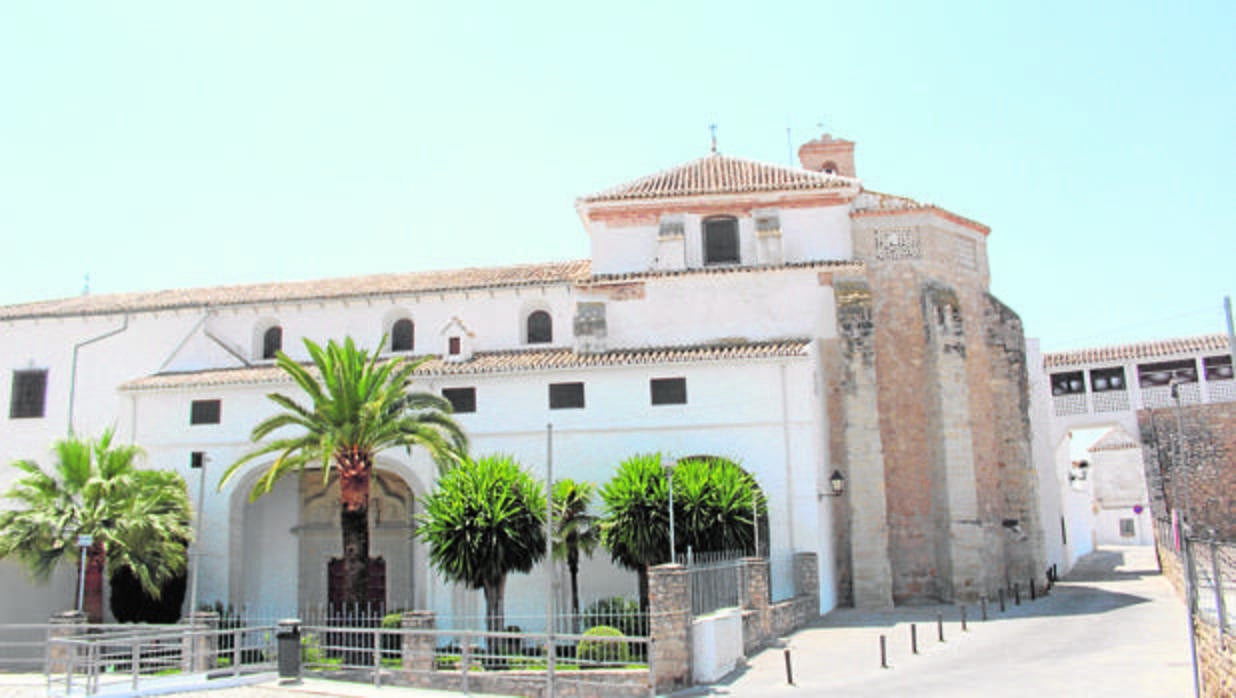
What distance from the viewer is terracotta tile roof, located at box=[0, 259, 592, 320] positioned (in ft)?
95.8

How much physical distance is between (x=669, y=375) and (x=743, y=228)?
537 cm

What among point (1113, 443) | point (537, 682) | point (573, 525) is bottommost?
point (537, 682)

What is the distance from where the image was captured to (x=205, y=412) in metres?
27.1

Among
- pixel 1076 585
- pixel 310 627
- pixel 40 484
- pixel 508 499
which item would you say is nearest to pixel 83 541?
pixel 40 484

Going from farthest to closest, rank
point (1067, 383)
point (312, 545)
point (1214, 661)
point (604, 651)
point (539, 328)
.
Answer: point (1067, 383) < point (539, 328) < point (312, 545) < point (604, 651) < point (1214, 661)

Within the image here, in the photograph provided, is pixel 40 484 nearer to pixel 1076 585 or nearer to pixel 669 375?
pixel 669 375

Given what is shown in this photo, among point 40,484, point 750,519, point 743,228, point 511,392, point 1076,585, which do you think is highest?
point 743,228

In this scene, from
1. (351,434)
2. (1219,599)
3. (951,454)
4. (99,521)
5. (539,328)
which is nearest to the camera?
(1219,599)

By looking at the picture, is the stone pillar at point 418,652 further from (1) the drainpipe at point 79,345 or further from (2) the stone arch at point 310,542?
(1) the drainpipe at point 79,345

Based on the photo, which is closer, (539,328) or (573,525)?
(573,525)

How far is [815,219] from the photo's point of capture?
28.0 meters

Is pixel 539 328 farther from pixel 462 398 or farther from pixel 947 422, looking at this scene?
pixel 947 422

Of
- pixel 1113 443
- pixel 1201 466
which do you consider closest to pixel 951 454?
pixel 1201 466

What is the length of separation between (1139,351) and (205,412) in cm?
3140
